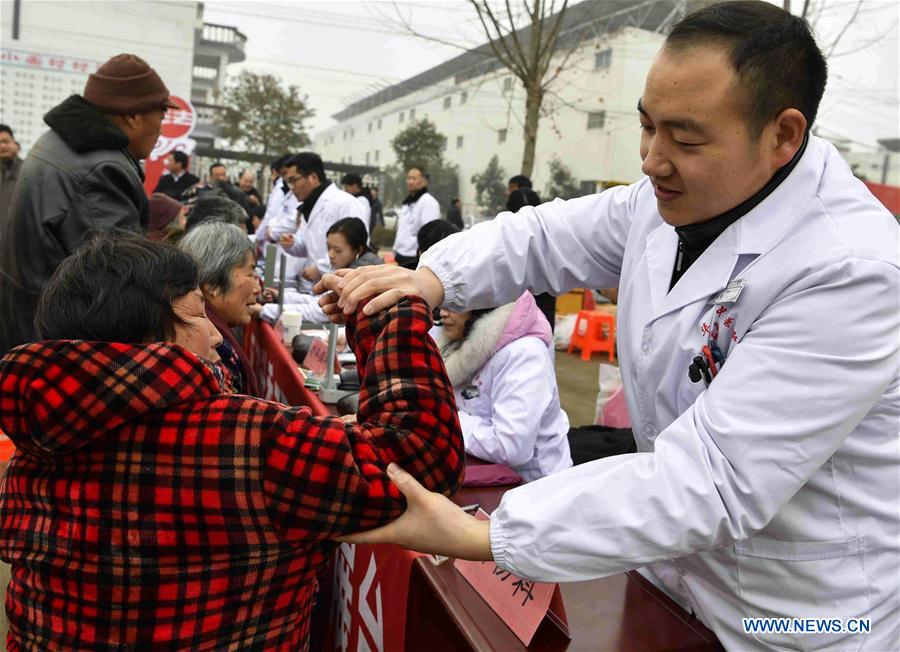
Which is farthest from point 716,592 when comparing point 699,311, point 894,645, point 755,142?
point 755,142

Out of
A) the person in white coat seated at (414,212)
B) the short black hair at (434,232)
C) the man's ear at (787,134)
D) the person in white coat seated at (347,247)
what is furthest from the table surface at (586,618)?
the person in white coat seated at (414,212)

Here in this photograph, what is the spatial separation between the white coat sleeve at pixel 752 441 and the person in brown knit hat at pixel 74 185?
6.74 ft

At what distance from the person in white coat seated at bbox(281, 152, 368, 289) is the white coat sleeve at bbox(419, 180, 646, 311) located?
13.9 feet

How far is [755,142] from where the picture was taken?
1.06 metres

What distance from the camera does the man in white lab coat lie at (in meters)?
0.97

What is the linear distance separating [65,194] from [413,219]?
6610 mm

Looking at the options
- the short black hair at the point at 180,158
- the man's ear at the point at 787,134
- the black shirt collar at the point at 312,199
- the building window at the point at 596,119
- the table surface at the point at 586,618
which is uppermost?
the building window at the point at 596,119

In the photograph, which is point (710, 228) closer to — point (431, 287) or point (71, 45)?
point (431, 287)

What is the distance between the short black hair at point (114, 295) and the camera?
1173 millimetres

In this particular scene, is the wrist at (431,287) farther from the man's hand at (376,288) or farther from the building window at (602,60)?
the building window at (602,60)

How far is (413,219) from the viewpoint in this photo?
8938mm

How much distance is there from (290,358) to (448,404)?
7.83ft

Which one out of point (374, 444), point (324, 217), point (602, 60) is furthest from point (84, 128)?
point (602, 60)

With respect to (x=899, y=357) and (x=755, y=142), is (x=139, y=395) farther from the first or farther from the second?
(x=899, y=357)
